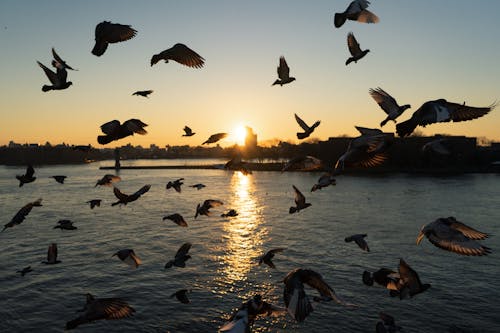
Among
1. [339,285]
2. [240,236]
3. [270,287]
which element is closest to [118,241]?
[240,236]

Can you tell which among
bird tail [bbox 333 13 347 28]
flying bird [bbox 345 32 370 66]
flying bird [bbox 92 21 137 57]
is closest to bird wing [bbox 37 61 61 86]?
flying bird [bbox 92 21 137 57]

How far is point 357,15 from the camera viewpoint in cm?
873

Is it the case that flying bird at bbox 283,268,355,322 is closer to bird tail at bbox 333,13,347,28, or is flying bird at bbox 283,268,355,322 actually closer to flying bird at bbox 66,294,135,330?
flying bird at bbox 66,294,135,330

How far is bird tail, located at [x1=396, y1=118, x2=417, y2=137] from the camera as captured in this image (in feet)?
23.0

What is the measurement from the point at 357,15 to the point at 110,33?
17.3 feet

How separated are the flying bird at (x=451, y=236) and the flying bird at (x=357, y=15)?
4.42 metres

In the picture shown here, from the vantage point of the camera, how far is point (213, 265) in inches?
1505

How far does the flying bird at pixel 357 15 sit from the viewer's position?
8375 millimetres

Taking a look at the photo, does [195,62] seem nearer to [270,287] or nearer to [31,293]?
[270,287]

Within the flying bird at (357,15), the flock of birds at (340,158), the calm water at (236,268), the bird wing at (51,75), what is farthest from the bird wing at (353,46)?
the calm water at (236,268)

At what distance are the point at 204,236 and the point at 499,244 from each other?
104 ft

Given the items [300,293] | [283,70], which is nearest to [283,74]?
[283,70]

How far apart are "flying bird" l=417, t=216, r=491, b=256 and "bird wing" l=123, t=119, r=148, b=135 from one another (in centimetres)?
612

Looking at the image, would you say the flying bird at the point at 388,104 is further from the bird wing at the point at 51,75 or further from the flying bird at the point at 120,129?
the bird wing at the point at 51,75
